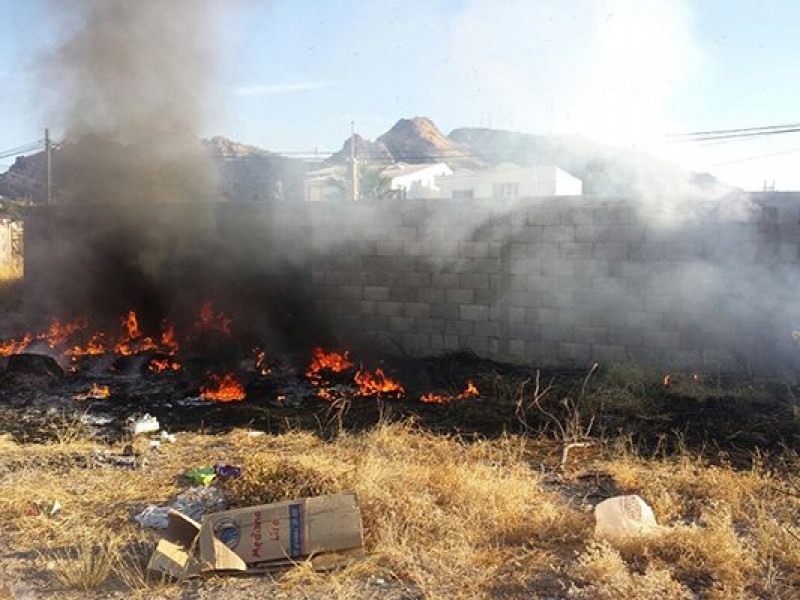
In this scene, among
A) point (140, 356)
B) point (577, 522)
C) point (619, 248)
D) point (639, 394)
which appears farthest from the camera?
point (140, 356)

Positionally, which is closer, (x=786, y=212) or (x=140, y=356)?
(x=786, y=212)

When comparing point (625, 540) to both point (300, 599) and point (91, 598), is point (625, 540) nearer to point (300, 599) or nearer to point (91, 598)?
point (300, 599)

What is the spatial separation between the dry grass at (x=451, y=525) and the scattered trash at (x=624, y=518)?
0.09 meters

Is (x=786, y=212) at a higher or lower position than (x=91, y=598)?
higher

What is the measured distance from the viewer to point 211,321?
35.4 ft

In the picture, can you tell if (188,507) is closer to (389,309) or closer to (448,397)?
(448,397)

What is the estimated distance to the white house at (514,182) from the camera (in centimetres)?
3425

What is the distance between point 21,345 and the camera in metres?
11.1

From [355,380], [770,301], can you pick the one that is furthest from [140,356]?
[770,301]

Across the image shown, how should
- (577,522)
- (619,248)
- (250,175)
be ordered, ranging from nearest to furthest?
(577,522), (619,248), (250,175)

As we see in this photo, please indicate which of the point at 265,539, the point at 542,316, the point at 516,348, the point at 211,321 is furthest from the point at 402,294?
the point at 265,539

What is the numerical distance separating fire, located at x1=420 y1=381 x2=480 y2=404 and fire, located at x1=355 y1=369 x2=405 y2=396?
0.42m

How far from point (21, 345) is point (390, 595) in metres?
10.2

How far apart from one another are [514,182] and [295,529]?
33.5m
